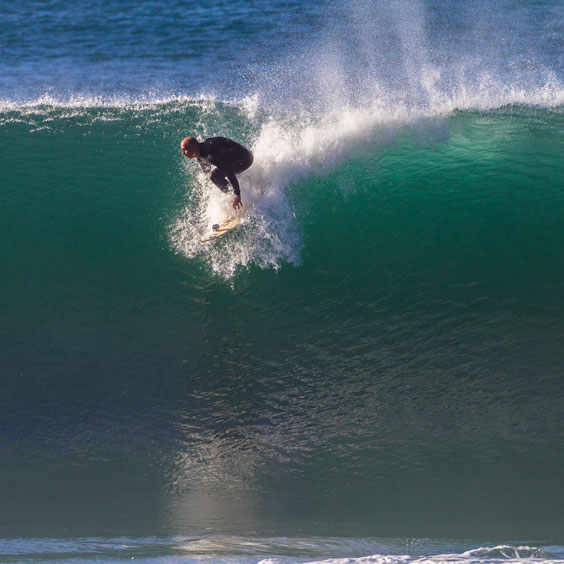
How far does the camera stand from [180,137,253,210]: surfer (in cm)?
693

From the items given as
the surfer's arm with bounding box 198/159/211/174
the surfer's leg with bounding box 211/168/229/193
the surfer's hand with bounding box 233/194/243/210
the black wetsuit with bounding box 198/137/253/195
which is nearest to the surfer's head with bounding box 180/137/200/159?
the black wetsuit with bounding box 198/137/253/195

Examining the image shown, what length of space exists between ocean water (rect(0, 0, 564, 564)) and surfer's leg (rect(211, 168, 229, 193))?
393mm

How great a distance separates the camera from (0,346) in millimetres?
6871

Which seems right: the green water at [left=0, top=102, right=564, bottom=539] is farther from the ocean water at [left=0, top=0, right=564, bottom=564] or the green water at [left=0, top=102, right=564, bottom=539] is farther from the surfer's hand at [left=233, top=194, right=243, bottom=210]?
the surfer's hand at [left=233, top=194, right=243, bottom=210]

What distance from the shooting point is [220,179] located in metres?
7.21

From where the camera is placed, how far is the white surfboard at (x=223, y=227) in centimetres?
741

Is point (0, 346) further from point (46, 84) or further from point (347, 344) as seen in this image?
point (46, 84)

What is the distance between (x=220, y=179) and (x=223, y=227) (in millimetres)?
556

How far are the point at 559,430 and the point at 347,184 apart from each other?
382 cm

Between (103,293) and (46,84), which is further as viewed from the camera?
(46,84)

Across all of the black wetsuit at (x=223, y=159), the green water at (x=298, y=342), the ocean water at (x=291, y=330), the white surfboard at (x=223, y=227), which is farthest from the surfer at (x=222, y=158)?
the green water at (x=298, y=342)

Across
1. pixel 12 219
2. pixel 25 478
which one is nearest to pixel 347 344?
pixel 25 478

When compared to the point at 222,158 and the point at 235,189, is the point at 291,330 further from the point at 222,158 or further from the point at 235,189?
the point at 222,158

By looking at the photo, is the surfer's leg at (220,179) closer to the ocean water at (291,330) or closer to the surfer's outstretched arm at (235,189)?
the surfer's outstretched arm at (235,189)
